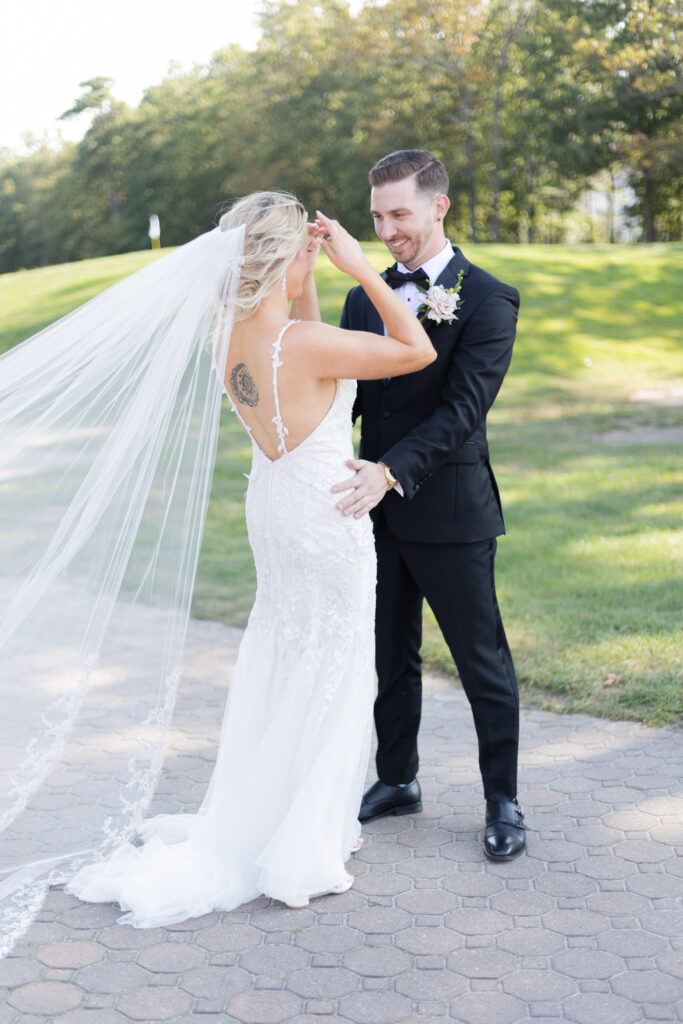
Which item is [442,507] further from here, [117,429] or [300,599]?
[117,429]

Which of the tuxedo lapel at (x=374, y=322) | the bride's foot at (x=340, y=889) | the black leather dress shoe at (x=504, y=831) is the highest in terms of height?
the tuxedo lapel at (x=374, y=322)

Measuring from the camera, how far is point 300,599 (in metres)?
3.44

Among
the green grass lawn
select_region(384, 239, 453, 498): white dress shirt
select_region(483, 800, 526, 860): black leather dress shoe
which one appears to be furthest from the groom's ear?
the green grass lawn

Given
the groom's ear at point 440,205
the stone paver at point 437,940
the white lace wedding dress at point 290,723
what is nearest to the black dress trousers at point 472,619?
the white lace wedding dress at point 290,723

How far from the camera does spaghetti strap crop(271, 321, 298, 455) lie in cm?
319

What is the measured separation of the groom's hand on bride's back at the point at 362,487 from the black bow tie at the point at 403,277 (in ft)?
2.33

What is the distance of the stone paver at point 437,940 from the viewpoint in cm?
273

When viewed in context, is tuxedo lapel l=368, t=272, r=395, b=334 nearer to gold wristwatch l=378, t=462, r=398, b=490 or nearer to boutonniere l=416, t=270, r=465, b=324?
boutonniere l=416, t=270, r=465, b=324

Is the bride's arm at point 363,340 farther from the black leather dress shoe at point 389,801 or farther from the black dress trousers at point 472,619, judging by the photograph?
the black leather dress shoe at point 389,801

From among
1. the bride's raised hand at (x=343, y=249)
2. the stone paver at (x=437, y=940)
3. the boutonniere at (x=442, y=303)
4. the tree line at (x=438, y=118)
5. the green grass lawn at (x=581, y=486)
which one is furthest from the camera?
the tree line at (x=438, y=118)

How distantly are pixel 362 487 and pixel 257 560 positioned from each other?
492 millimetres

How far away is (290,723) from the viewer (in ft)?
11.2

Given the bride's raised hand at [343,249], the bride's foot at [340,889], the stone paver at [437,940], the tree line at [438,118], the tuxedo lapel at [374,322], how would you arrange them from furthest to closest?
the tree line at [438,118]
the tuxedo lapel at [374,322]
the bride's foot at [340,889]
the bride's raised hand at [343,249]
the stone paver at [437,940]

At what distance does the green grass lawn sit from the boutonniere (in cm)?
229
